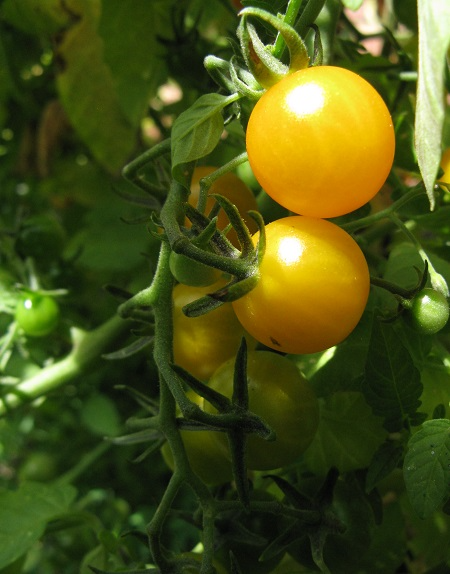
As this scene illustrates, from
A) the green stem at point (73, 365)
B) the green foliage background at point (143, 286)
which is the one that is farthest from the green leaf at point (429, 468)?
the green stem at point (73, 365)

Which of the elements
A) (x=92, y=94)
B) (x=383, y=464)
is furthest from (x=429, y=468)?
(x=92, y=94)

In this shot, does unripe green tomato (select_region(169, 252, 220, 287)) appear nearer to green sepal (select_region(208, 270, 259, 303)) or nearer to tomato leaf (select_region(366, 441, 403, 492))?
green sepal (select_region(208, 270, 259, 303))

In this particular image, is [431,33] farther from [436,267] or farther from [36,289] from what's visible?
[36,289]

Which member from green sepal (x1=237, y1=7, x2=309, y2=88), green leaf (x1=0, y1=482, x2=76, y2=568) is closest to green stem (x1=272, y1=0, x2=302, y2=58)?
green sepal (x1=237, y1=7, x2=309, y2=88)

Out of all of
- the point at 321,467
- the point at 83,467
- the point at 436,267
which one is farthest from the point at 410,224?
the point at 83,467

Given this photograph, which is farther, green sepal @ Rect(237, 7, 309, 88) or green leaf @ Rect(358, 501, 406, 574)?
green leaf @ Rect(358, 501, 406, 574)
